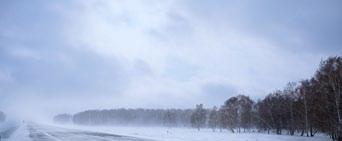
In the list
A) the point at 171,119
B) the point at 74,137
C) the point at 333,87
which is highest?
the point at 333,87

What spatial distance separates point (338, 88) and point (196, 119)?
9126 cm

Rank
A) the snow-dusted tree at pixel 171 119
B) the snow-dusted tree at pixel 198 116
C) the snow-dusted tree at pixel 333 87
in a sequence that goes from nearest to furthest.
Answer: the snow-dusted tree at pixel 333 87 < the snow-dusted tree at pixel 198 116 < the snow-dusted tree at pixel 171 119

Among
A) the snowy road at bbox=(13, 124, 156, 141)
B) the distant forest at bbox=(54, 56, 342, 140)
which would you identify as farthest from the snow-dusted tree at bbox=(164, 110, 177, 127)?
the snowy road at bbox=(13, 124, 156, 141)

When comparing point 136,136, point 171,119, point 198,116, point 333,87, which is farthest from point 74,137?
point 171,119

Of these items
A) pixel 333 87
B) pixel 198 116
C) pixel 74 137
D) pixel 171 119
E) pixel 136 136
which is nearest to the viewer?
pixel 333 87

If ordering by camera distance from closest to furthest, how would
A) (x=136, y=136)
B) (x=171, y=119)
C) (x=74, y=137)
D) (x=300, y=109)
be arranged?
(x=74, y=137) < (x=136, y=136) < (x=300, y=109) < (x=171, y=119)

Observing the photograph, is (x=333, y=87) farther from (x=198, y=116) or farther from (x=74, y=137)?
(x=198, y=116)

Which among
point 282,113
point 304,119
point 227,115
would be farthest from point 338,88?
point 227,115

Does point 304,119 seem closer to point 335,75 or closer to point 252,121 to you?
point 335,75

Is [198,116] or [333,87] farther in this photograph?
[198,116]

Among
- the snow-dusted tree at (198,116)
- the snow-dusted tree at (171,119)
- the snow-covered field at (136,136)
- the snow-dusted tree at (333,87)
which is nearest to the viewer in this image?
the snow-dusted tree at (333,87)

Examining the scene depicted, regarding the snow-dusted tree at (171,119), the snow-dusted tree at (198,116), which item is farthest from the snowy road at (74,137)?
the snow-dusted tree at (171,119)

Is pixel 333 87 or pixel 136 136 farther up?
pixel 333 87

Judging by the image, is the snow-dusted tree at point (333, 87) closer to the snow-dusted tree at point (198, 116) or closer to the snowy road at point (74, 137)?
the snowy road at point (74, 137)
